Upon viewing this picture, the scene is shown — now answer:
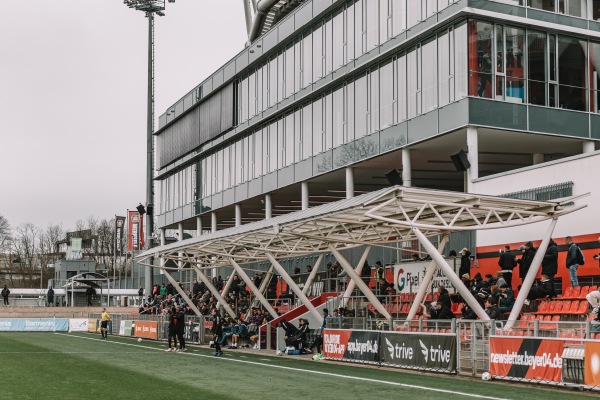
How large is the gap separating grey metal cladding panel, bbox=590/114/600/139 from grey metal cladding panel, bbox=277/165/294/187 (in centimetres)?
1766

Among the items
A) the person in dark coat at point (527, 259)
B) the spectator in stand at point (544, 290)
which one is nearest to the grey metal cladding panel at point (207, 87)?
the person in dark coat at point (527, 259)

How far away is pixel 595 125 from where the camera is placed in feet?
120

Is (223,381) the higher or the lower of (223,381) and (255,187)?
the lower

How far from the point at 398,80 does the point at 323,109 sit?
7.65 metres

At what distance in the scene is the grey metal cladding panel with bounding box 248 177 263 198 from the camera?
53625 mm

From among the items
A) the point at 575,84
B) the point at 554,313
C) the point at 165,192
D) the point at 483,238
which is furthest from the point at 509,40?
the point at 165,192

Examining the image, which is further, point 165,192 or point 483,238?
point 165,192

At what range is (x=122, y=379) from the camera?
2158cm

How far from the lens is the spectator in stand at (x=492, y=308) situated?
24.3m

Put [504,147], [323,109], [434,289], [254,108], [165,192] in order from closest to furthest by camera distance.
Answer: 1. [434,289]
2. [504,147]
3. [323,109]
4. [254,108]
5. [165,192]

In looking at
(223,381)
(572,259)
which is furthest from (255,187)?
(223,381)

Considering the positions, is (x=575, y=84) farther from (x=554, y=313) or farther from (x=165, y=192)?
(x=165, y=192)

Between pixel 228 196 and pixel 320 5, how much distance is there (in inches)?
653

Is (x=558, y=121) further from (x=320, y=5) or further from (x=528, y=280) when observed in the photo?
(x=320, y=5)
